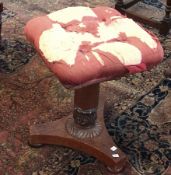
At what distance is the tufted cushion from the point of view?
1.39 metres

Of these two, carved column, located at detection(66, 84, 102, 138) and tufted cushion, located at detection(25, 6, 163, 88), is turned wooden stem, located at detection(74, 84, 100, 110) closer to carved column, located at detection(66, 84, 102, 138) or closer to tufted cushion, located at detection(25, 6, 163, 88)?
carved column, located at detection(66, 84, 102, 138)

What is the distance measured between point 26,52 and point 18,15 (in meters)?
0.51

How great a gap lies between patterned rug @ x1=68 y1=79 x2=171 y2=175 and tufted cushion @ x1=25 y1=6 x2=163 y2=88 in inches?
19.2

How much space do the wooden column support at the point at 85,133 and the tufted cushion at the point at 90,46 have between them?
0.73ft

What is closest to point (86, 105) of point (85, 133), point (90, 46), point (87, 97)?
point (87, 97)

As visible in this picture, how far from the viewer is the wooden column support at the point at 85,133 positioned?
1.67 m

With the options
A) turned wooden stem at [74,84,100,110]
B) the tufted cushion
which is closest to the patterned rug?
turned wooden stem at [74,84,100,110]

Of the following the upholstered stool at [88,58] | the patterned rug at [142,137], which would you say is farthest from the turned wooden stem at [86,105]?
the patterned rug at [142,137]

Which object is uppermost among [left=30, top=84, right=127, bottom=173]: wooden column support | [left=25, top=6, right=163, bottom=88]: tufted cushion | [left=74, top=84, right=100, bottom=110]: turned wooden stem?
[left=25, top=6, right=163, bottom=88]: tufted cushion

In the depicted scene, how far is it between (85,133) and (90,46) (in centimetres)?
45

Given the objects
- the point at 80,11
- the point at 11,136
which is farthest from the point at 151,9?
the point at 11,136

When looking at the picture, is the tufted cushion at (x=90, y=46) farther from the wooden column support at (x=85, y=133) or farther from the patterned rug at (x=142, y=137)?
the patterned rug at (x=142, y=137)

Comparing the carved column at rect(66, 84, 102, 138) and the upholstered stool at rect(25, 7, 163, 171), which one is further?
the carved column at rect(66, 84, 102, 138)

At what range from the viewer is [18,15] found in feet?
9.28
